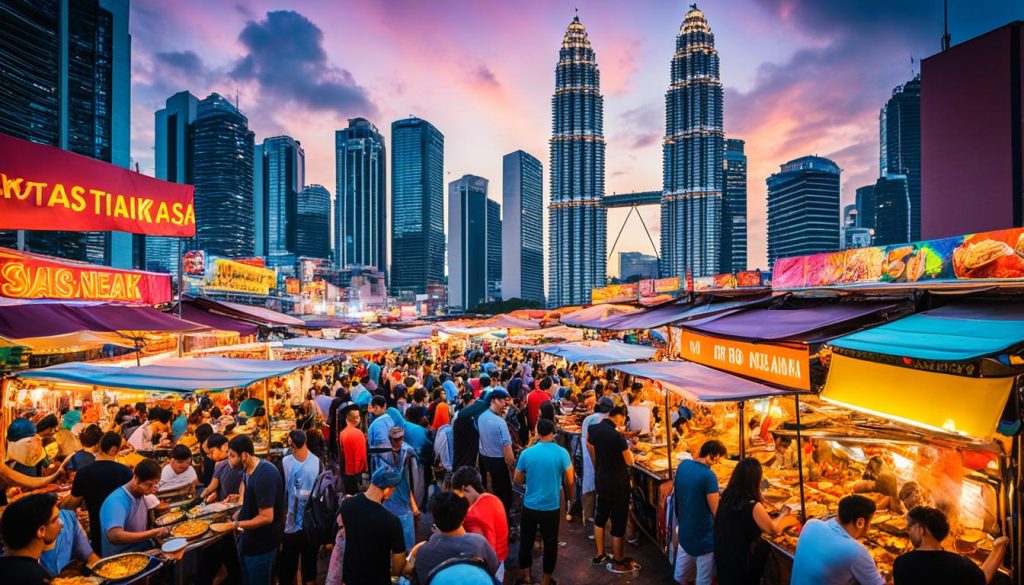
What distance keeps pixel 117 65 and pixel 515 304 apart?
3799 inches

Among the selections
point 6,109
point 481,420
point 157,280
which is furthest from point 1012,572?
point 6,109

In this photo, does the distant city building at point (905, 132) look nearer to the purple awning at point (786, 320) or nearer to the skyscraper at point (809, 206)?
the skyscraper at point (809, 206)

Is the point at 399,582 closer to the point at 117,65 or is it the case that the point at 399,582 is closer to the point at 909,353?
the point at 909,353

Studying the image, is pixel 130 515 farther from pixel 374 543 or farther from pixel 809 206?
pixel 809 206

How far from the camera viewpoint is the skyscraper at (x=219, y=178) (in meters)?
192

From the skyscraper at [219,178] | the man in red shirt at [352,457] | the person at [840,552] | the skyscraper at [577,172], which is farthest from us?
the skyscraper at [219,178]

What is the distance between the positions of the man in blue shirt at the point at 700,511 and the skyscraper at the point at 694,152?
9995cm

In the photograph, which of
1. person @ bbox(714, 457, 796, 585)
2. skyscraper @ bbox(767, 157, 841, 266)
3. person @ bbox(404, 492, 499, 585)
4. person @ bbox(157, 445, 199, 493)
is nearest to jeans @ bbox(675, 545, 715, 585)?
person @ bbox(714, 457, 796, 585)

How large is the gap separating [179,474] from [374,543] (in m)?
3.74

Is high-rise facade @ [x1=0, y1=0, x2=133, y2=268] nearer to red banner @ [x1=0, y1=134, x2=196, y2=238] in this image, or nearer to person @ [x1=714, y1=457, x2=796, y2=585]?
red banner @ [x1=0, y1=134, x2=196, y2=238]

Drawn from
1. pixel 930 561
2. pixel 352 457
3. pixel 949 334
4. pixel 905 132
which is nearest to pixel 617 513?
pixel 930 561

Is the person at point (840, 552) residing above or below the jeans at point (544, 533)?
above

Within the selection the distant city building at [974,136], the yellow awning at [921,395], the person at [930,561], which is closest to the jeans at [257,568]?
the person at [930,561]

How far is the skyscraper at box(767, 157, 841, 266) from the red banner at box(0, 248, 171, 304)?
18211cm
